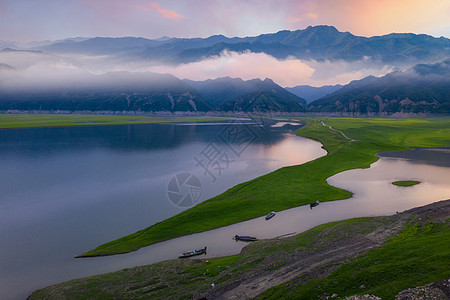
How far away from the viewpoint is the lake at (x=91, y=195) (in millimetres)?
34625

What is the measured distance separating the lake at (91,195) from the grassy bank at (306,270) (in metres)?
5.74

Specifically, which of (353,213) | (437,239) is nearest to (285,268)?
(437,239)

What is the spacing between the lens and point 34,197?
58469 millimetres

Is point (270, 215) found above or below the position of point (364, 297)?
below

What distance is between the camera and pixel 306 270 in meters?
26.5

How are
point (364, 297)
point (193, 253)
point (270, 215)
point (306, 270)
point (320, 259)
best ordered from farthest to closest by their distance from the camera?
1. point (270, 215)
2. point (193, 253)
3. point (320, 259)
4. point (306, 270)
5. point (364, 297)

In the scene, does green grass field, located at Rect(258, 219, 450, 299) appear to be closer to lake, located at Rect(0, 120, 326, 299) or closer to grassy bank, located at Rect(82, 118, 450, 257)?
lake, located at Rect(0, 120, 326, 299)

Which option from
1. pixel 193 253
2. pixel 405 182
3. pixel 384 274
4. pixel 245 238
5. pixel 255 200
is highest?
pixel 384 274

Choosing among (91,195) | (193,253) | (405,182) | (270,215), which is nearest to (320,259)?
(193,253)

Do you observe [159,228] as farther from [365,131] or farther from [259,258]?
[365,131]

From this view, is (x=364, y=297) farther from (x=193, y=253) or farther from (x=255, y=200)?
(x=255, y=200)

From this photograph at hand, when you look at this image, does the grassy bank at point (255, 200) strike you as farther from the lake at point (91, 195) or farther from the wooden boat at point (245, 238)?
the wooden boat at point (245, 238)

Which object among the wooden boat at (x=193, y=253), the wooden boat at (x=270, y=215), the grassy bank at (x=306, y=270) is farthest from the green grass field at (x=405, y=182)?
the wooden boat at (x=193, y=253)

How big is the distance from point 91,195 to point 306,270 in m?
50.9
